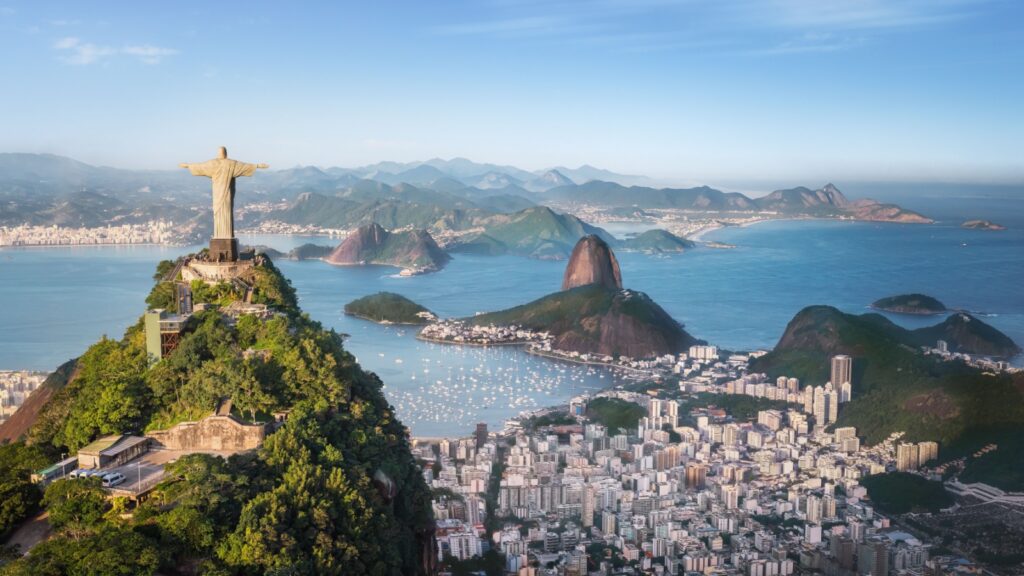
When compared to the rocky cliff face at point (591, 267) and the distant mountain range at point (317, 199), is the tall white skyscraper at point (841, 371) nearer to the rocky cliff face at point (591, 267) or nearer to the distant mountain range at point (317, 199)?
the rocky cliff face at point (591, 267)

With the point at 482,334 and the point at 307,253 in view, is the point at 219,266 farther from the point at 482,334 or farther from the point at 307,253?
the point at 307,253

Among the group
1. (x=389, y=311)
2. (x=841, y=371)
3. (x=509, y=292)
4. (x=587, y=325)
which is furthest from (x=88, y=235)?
(x=841, y=371)

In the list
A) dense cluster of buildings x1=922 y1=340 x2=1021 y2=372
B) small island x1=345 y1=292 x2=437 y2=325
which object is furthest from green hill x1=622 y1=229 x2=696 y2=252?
dense cluster of buildings x1=922 y1=340 x2=1021 y2=372

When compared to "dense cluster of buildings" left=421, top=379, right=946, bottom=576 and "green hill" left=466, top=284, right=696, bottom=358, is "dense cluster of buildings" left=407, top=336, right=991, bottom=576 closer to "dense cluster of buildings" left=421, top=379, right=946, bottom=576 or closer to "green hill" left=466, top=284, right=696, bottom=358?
"dense cluster of buildings" left=421, top=379, right=946, bottom=576

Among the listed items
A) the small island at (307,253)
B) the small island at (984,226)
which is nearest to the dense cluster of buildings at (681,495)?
the small island at (307,253)

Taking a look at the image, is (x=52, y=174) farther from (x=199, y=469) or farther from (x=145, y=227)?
(x=199, y=469)

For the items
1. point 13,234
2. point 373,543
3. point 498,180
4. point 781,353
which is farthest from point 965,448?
point 498,180
